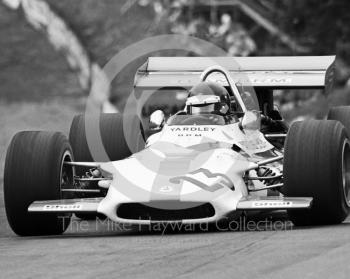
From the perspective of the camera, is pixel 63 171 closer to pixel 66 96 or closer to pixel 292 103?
pixel 66 96

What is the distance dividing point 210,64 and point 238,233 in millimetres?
4772

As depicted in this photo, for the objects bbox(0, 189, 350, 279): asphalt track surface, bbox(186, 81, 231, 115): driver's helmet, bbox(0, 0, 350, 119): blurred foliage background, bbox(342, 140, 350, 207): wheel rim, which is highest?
bbox(0, 0, 350, 119): blurred foliage background

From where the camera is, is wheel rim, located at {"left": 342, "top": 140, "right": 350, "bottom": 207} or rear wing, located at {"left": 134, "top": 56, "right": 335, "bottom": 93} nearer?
wheel rim, located at {"left": 342, "top": 140, "right": 350, "bottom": 207}

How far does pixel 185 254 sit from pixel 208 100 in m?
3.85

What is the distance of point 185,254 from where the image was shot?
34.1 ft

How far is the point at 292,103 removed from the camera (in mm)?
36844

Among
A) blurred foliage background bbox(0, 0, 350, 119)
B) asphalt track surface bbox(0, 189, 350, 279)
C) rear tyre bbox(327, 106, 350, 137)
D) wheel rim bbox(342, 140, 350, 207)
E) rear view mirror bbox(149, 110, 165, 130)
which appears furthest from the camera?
blurred foliage background bbox(0, 0, 350, 119)

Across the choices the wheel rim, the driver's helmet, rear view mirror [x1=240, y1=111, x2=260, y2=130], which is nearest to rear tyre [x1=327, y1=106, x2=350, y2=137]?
rear view mirror [x1=240, y1=111, x2=260, y2=130]

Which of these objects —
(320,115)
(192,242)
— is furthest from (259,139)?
(320,115)

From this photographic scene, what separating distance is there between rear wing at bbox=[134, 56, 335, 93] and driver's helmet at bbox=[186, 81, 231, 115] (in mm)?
1268

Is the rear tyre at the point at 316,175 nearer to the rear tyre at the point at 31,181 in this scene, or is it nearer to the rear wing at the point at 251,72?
the rear tyre at the point at 31,181

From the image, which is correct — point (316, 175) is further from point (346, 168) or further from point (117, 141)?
point (117, 141)

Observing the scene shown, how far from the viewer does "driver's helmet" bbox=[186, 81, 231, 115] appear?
1400 cm

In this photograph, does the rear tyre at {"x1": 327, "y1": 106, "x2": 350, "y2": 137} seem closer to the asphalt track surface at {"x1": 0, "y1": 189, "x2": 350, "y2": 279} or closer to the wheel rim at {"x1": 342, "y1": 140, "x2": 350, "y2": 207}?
the wheel rim at {"x1": 342, "y1": 140, "x2": 350, "y2": 207}
